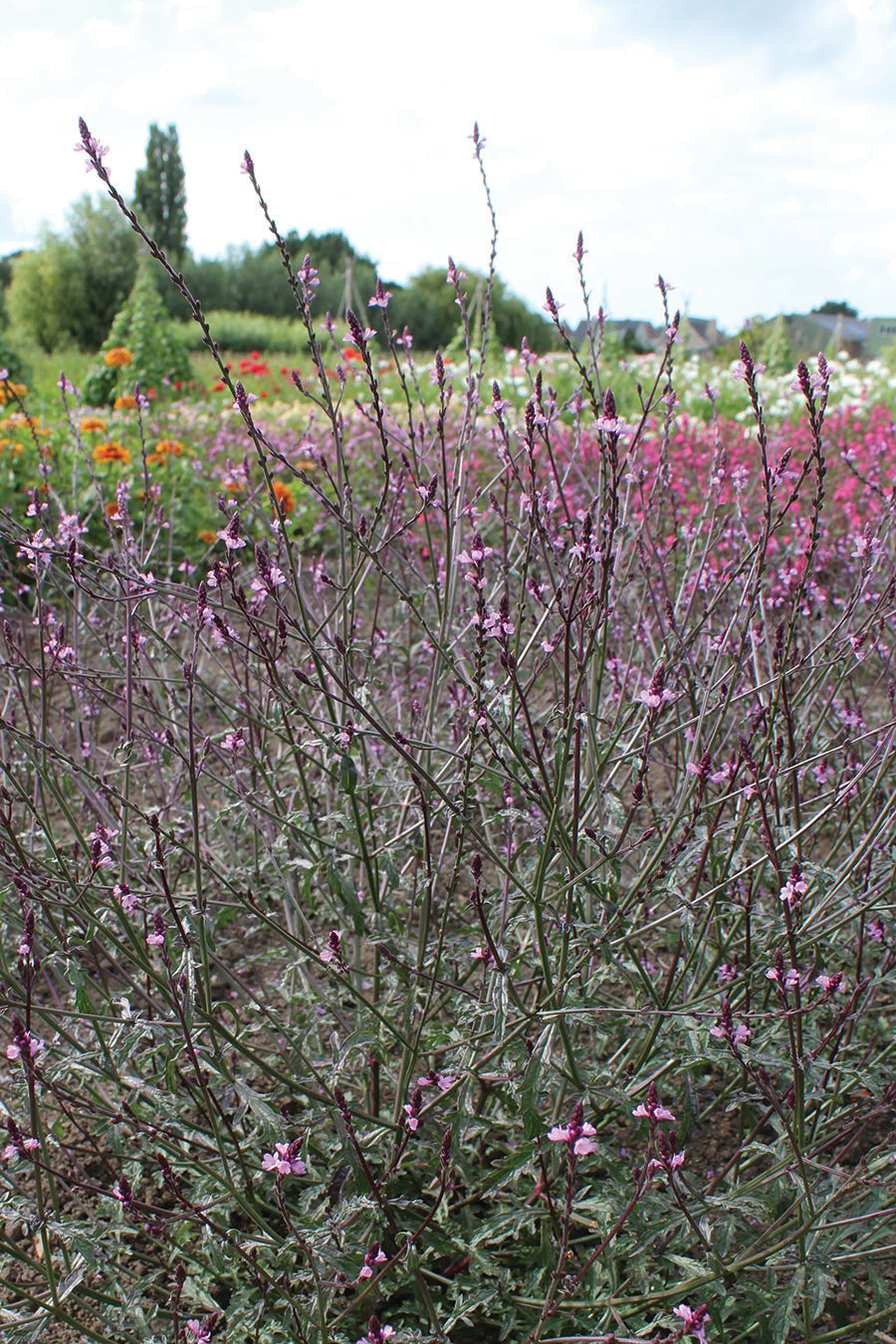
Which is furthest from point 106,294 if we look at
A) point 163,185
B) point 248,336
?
point 163,185

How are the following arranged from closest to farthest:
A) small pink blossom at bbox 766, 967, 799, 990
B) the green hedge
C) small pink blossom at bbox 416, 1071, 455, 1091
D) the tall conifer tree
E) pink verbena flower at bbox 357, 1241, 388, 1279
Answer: small pink blossom at bbox 766, 967, 799, 990, pink verbena flower at bbox 357, 1241, 388, 1279, small pink blossom at bbox 416, 1071, 455, 1091, the green hedge, the tall conifer tree

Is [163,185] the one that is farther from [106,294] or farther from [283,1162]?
[283,1162]

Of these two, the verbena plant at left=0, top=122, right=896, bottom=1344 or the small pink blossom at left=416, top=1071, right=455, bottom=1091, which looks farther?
the small pink blossom at left=416, top=1071, right=455, bottom=1091

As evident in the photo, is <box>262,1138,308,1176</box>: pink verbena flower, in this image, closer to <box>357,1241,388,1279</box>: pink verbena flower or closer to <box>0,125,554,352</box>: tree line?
<box>357,1241,388,1279</box>: pink verbena flower

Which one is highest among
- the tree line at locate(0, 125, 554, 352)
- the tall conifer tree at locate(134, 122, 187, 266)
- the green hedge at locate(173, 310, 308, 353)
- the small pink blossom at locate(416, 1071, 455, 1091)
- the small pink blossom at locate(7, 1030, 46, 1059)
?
the tall conifer tree at locate(134, 122, 187, 266)

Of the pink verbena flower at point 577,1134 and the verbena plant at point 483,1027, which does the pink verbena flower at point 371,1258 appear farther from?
the pink verbena flower at point 577,1134

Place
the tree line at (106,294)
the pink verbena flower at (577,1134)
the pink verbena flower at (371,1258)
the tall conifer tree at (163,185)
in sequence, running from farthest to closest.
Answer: the tall conifer tree at (163,185) → the tree line at (106,294) → the pink verbena flower at (371,1258) → the pink verbena flower at (577,1134)

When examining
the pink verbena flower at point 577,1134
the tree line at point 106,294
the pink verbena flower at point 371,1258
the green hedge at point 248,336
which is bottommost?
the pink verbena flower at point 371,1258

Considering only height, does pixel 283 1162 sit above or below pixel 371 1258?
above

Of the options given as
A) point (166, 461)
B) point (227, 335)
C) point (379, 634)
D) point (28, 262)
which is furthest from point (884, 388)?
point (28, 262)

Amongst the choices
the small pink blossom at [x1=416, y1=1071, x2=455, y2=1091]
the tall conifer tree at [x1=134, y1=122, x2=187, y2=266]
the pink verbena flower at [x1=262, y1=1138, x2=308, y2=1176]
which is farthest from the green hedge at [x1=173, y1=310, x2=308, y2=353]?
the pink verbena flower at [x1=262, y1=1138, x2=308, y2=1176]

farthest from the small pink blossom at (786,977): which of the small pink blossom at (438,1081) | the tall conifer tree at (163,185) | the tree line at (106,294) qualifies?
the tall conifer tree at (163,185)

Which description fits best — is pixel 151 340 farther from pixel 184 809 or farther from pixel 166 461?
pixel 184 809

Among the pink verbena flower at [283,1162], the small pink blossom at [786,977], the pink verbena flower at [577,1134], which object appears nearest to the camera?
the pink verbena flower at [577,1134]
